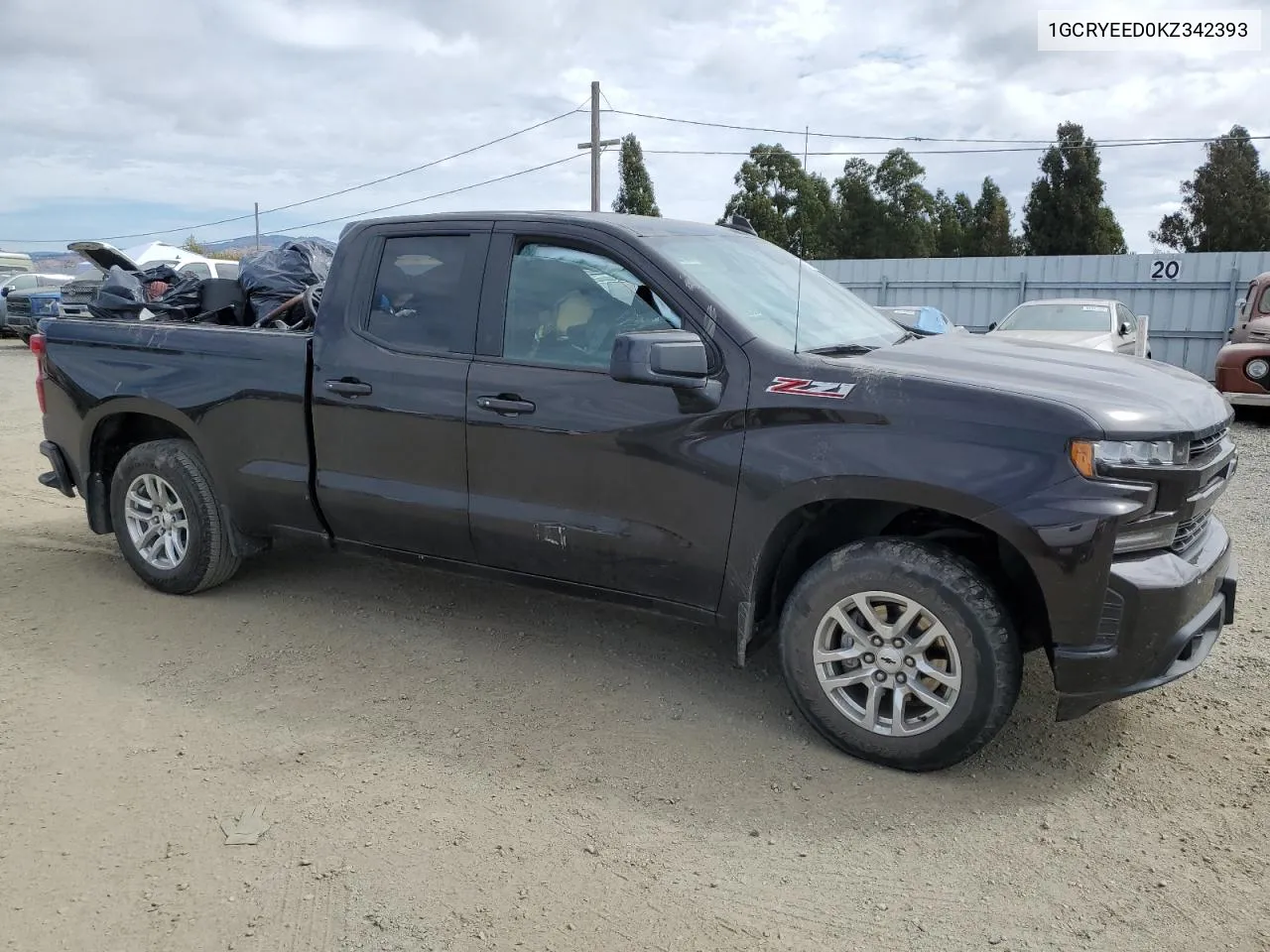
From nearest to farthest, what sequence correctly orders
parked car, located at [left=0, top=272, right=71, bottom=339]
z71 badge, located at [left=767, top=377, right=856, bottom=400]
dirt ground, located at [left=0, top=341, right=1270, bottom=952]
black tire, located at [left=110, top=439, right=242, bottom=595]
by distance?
dirt ground, located at [left=0, top=341, right=1270, bottom=952]
z71 badge, located at [left=767, top=377, right=856, bottom=400]
black tire, located at [left=110, top=439, right=242, bottom=595]
parked car, located at [left=0, top=272, right=71, bottom=339]

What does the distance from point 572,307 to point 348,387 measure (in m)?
1.08

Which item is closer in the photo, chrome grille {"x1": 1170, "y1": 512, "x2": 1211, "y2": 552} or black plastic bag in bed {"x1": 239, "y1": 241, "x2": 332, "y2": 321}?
chrome grille {"x1": 1170, "y1": 512, "x2": 1211, "y2": 552}

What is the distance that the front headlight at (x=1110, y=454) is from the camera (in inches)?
112

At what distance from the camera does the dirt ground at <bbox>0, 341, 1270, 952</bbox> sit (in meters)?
2.55

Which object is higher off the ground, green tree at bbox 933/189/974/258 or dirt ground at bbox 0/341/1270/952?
green tree at bbox 933/189/974/258

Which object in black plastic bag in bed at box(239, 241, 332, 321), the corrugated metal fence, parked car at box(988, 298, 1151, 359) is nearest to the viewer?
black plastic bag in bed at box(239, 241, 332, 321)

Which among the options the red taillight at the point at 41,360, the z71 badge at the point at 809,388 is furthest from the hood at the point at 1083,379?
the red taillight at the point at 41,360

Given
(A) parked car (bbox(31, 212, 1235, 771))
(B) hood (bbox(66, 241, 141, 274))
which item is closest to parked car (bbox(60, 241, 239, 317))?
(B) hood (bbox(66, 241, 141, 274))

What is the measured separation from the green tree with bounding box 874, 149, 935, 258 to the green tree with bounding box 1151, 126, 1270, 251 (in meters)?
9.66

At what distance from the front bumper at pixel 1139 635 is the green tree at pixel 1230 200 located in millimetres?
36050

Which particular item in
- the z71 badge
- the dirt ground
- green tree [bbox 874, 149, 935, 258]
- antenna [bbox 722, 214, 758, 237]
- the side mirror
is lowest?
the dirt ground

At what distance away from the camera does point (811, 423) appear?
3244 mm

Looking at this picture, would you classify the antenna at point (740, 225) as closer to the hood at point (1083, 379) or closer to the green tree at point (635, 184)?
the hood at point (1083, 379)

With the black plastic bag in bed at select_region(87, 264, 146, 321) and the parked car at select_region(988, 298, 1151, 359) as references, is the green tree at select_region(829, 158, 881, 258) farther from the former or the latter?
the black plastic bag in bed at select_region(87, 264, 146, 321)
